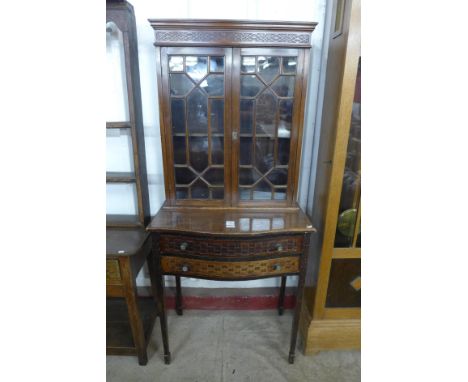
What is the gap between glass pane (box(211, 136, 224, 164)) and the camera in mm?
1290

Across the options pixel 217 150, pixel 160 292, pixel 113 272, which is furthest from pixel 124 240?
pixel 217 150

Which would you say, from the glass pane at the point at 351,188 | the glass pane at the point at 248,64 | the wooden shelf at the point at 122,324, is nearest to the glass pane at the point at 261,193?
the glass pane at the point at 351,188

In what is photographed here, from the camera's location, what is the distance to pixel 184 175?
133 centimetres

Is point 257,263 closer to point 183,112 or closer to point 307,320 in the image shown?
point 307,320

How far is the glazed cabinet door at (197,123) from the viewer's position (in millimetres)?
1178

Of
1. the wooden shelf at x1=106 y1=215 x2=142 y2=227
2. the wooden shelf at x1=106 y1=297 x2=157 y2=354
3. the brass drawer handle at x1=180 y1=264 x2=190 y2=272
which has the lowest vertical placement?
the wooden shelf at x1=106 y1=297 x2=157 y2=354

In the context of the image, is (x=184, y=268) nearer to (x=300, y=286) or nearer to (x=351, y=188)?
(x=300, y=286)

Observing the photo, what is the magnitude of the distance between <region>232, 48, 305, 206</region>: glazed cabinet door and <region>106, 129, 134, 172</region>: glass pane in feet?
2.05

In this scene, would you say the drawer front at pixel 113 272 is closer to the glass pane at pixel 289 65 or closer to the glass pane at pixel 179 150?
the glass pane at pixel 179 150

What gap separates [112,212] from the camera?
1.59 metres

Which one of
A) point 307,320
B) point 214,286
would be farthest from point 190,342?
point 307,320

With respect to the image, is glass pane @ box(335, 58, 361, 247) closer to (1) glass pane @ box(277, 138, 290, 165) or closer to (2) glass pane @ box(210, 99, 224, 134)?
(1) glass pane @ box(277, 138, 290, 165)

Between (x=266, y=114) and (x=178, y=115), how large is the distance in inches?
16.8

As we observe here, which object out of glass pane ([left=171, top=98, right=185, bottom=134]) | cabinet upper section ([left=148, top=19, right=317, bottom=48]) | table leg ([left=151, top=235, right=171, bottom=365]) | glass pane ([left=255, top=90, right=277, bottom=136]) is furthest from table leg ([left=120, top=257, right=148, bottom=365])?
cabinet upper section ([left=148, top=19, right=317, bottom=48])
